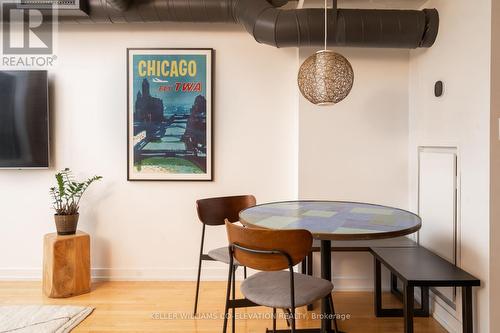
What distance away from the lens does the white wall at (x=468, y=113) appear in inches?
87.4

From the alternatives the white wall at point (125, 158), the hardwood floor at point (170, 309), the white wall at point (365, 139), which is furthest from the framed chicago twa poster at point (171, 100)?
the hardwood floor at point (170, 309)

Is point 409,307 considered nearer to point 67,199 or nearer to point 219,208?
point 219,208

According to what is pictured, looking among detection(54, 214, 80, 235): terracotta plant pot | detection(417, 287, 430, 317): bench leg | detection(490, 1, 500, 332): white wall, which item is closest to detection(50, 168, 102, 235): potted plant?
detection(54, 214, 80, 235): terracotta plant pot

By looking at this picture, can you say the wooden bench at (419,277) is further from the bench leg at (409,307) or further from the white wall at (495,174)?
the white wall at (495,174)

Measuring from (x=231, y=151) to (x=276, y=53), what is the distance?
1.07 m

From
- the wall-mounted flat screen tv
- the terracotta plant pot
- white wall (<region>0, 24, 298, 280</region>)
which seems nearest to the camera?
the terracotta plant pot

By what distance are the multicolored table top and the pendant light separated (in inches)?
29.8

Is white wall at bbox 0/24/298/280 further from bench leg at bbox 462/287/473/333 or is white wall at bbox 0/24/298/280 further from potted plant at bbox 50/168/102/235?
Result: bench leg at bbox 462/287/473/333

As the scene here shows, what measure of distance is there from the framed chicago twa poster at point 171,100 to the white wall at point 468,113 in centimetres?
201

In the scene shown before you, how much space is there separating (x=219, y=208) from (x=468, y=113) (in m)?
1.93

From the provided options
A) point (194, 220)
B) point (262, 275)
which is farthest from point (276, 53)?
point (262, 275)

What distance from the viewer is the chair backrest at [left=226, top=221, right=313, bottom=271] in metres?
1.81

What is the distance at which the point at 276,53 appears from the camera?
3.55m

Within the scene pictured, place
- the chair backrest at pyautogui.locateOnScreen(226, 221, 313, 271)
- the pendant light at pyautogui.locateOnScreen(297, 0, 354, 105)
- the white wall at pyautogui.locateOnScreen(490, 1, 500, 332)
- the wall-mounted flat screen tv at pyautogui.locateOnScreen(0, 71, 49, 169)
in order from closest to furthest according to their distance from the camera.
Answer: the chair backrest at pyautogui.locateOnScreen(226, 221, 313, 271)
the white wall at pyautogui.locateOnScreen(490, 1, 500, 332)
the pendant light at pyautogui.locateOnScreen(297, 0, 354, 105)
the wall-mounted flat screen tv at pyautogui.locateOnScreen(0, 71, 49, 169)
